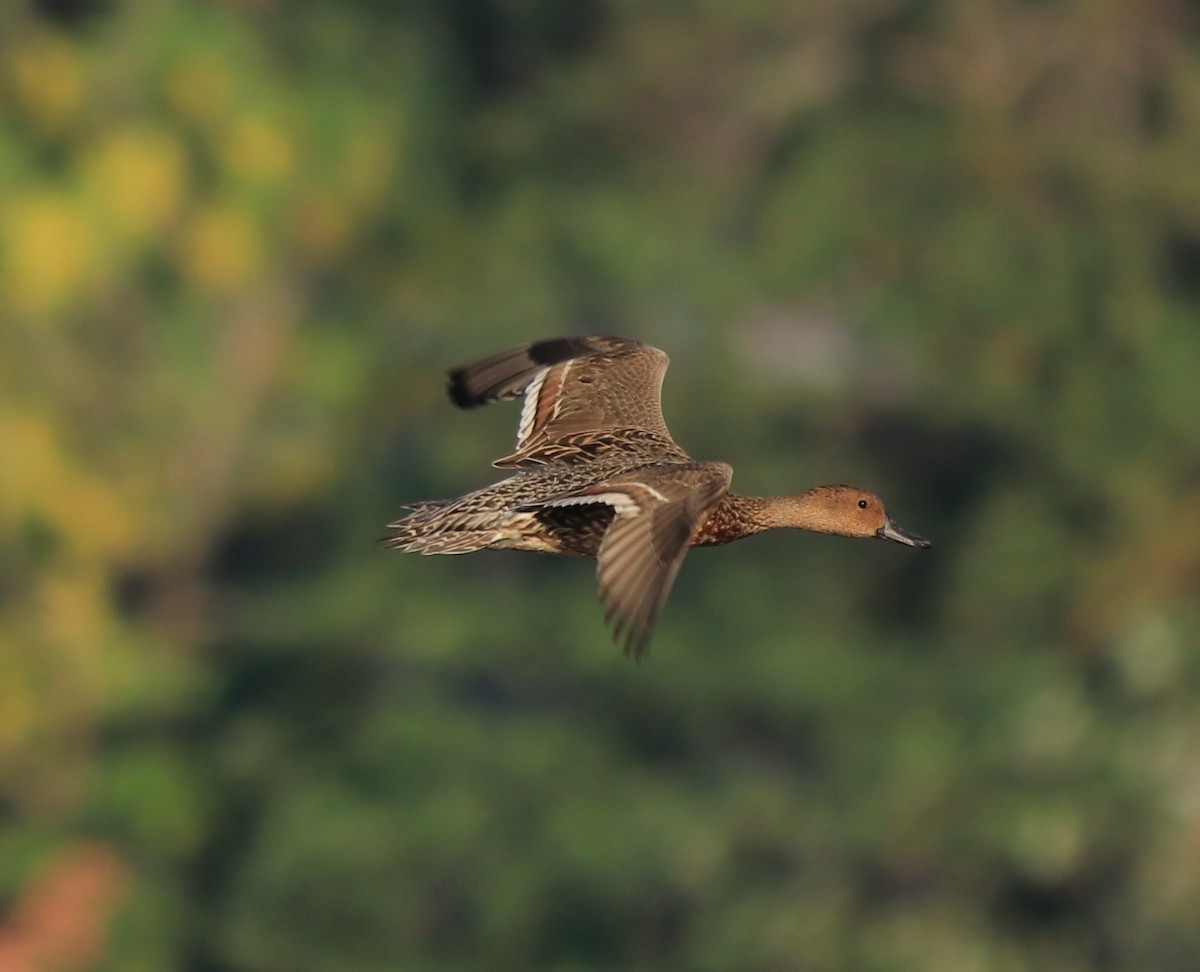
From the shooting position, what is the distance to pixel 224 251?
46.1 meters

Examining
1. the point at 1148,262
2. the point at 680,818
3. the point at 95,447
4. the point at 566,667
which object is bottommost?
the point at 680,818

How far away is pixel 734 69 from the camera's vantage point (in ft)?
146

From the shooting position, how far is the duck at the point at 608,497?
9.38 metres

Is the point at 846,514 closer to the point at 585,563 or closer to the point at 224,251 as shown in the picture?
the point at 585,563

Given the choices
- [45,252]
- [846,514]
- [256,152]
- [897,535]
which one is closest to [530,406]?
[846,514]

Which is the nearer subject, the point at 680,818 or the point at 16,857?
the point at 680,818

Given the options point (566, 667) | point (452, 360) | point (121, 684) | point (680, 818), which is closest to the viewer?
point (680, 818)

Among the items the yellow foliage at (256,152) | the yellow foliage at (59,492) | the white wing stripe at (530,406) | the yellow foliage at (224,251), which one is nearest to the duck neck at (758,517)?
the white wing stripe at (530,406)

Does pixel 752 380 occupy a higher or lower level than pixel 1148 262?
lower

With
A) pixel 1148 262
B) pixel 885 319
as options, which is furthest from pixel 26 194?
pixel 1148 262

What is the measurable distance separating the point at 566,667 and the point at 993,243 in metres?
10.9

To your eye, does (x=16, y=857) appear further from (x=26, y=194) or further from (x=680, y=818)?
(x=26, y=194)

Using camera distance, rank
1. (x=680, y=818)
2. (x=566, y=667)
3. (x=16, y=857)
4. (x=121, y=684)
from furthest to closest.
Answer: (x=121, y=684) < (x=16, y=857) < (x=566, y=667) < (x=680, y=818)

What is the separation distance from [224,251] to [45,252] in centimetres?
299
